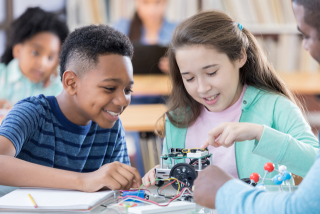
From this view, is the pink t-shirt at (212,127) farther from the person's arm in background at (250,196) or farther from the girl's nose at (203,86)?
the person's arm in background at (250,196)

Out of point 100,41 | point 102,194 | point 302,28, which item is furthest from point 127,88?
point 302,28

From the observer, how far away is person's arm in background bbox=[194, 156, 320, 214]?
1.63ft

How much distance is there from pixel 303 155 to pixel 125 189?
520 millimetres

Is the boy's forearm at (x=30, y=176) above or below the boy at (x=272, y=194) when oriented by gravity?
below

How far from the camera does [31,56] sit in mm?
2443

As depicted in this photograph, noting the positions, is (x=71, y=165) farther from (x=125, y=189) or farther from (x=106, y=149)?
(x=125, y=189)

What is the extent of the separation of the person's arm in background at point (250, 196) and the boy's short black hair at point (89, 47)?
645mm

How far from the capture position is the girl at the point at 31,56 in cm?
242

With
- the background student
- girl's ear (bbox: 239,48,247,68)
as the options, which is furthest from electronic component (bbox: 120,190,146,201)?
the background student

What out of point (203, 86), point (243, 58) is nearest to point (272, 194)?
point (203, 86)

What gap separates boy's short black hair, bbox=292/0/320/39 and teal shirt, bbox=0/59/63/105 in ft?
6.94

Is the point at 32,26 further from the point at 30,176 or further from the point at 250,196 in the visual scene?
the point at 250,196

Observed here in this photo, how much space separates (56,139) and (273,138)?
715 mm

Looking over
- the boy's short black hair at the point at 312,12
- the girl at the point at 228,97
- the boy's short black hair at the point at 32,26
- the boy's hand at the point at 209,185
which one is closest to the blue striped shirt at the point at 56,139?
the girl at the point at 228,97
